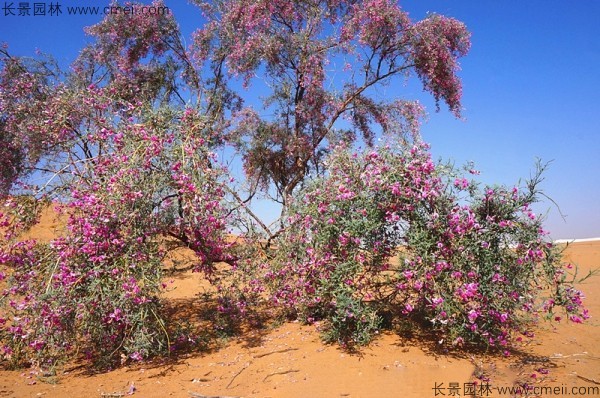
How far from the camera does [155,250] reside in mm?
6340

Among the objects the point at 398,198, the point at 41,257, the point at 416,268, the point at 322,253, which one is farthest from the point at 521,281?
the point at 41,257

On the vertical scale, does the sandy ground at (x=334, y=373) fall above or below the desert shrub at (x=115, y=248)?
below

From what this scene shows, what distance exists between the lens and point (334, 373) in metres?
5.49

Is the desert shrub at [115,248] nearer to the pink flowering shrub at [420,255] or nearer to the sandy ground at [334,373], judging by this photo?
the sandy ground at [334,373]

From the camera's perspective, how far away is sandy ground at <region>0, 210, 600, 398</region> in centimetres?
500

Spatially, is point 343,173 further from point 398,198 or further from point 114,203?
point 114,203

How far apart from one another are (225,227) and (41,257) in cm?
277

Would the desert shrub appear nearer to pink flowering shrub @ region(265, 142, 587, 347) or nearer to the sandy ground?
the sandy ground

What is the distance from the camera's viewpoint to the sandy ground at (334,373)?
5.00m

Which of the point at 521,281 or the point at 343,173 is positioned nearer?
the point at 521,281

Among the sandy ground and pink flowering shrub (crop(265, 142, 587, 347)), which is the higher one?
pink flowering shrub (crop(265, 142, 587, 347))

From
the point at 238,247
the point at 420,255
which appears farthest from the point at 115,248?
the point at 420,255

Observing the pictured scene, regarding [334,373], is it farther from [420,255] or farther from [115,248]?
[115,248]

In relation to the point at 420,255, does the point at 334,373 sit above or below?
below
